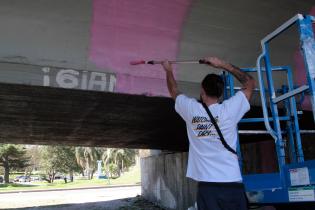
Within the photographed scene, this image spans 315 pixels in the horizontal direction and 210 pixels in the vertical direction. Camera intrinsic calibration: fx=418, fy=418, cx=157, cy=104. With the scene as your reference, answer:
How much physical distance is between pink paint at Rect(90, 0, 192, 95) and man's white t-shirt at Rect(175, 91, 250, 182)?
3.72m

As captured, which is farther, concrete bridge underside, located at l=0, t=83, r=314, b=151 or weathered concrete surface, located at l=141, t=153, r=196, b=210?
weathered concrete surface, located at l=141, t=153, r=196, b=210

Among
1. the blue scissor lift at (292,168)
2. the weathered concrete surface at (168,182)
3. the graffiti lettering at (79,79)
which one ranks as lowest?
the weathered concrete surface at (168,182)

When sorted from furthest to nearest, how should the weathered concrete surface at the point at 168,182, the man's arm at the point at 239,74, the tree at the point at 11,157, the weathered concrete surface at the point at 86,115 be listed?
the tree at the point at 11,157 < the weathered concrete surface at the point at 168,182 < the weathered concrete surface at the point at 86,115 < the man's arm at the point at 239,74

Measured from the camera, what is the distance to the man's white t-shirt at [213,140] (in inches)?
140

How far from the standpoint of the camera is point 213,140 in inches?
142

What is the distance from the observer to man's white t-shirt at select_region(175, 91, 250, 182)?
3.55m

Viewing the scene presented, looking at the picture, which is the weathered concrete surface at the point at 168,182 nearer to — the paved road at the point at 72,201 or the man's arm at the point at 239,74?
the paved road at the point at 72,201

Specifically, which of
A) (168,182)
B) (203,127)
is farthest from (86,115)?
(168,182)

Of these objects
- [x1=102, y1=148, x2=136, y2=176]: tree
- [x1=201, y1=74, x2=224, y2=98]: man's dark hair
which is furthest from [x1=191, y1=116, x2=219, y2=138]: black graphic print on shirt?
[x1=102, y1=148, x2=136, y2=176]: tree

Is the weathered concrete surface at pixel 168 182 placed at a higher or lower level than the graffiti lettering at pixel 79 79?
lower

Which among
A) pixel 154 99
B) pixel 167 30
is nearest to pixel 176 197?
pixel 154 99

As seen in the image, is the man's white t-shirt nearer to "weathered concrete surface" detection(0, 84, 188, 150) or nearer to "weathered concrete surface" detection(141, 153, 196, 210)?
"weathered concrete surface" detection(0, 84, 188, 150)

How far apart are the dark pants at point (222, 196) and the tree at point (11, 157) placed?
192 feet

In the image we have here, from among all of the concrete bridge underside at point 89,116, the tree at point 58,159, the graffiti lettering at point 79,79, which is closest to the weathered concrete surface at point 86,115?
the concrete bridge underside at point 89,116
